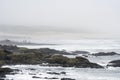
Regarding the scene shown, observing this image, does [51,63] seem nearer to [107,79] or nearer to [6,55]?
[6,55]

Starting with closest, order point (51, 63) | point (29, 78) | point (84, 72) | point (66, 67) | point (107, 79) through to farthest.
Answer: point (29, 78) < point (107, 79) < point (84, 72) < point (66, 67) < point (51, 63)

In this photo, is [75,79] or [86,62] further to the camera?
[86,62]

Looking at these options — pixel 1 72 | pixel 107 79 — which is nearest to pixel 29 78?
pixel 1 72

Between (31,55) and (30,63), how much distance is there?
5.34 meters

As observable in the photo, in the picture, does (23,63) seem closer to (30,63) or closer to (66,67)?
(30,63)

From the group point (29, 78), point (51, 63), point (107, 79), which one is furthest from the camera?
point (51, 63)

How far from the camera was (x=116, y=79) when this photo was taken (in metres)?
60.9

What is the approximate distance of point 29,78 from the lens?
55.3 meters

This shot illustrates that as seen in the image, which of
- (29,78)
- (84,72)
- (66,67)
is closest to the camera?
(29,78)

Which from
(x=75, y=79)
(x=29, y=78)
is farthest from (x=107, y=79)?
(x=29, y=78)

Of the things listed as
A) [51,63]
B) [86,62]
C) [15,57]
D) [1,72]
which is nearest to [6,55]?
[15,57]

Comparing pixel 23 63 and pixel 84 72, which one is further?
pixel 23 63

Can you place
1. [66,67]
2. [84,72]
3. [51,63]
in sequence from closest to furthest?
[84,72]
[66,67]
[51,63]

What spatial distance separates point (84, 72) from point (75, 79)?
11085 millimetres
